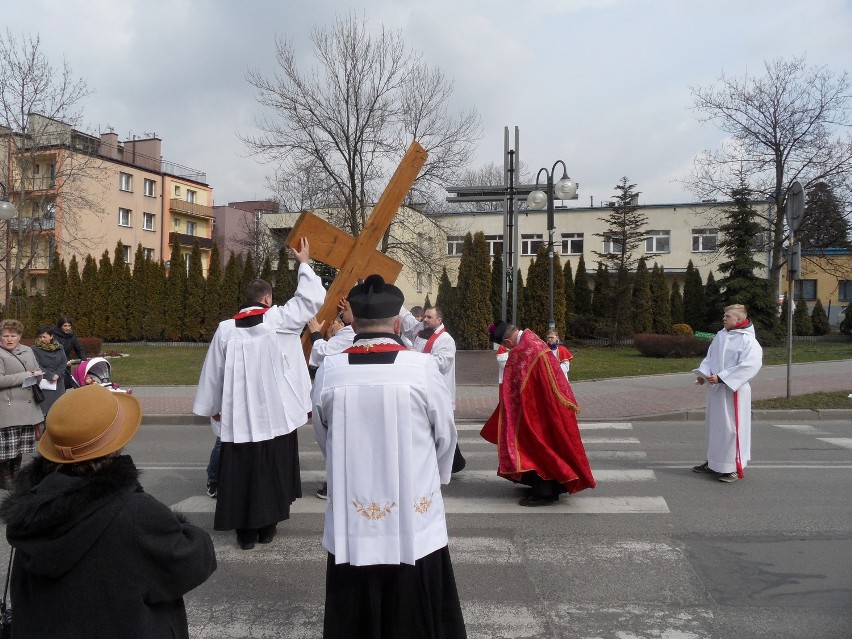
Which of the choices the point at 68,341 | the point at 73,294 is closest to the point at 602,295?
the point at 73,294

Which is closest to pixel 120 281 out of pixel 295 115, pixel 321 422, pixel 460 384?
pixel 295 115

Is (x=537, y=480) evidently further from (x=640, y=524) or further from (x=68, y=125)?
(x=68, y=125)

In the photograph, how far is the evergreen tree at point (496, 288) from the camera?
105ft

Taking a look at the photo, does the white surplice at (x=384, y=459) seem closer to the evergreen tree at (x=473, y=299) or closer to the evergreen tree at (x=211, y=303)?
the evergreen tree at (x=473, y=299)

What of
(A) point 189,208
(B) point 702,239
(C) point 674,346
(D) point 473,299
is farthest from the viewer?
(A) point 189,208

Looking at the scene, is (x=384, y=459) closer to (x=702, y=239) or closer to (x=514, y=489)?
(x=514, y=489)

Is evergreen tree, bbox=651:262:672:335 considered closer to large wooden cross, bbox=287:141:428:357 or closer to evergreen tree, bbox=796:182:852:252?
evergreen tree, bbox=796:182:852:252

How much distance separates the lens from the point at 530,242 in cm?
4478

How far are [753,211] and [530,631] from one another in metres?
30.1

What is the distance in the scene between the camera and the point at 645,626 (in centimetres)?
410

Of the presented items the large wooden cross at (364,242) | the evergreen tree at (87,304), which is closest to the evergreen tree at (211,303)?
the evergreen tree at (87,304)

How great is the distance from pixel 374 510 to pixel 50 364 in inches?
280

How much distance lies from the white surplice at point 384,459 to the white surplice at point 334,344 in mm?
3639

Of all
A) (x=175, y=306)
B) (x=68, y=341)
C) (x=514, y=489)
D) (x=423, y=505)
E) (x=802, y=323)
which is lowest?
(x=514, y=489)
